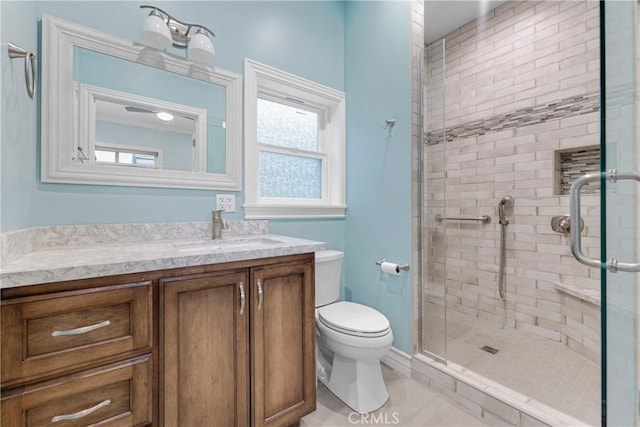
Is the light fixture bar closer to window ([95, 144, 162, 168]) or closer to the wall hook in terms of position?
window ([95, 144, 162, 168])

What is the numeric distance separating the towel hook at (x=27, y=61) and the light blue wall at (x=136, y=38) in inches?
1.0

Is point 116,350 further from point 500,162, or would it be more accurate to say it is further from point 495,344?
point 500,162

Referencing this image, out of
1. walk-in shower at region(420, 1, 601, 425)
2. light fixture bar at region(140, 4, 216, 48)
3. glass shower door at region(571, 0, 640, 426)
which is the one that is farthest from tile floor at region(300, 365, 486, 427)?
light fixture bar at region(140, 4, 216, 48)

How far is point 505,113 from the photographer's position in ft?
7.82

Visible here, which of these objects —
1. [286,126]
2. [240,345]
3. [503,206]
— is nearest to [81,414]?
[240,345]

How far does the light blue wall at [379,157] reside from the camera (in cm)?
186

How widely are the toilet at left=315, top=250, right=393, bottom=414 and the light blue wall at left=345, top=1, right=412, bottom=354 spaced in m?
0.35

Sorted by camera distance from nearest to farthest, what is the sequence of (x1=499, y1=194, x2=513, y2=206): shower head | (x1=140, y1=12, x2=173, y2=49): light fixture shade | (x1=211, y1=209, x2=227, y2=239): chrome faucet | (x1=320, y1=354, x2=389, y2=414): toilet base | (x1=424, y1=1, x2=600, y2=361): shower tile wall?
(x1=140, y1=12, x2=173, y2=49): light fixture shade → (x1=320, y1=354, x2=389, y2=414): toilet base → (x1=211, y1=209, x2=227, y2=239): chrome faucet → (x1=424, y1=1, x2=600, y2=361): shower tile wall → (x1=499, y1=194, x2=513, y2=206): shower head

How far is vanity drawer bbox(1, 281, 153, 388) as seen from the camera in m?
0.74

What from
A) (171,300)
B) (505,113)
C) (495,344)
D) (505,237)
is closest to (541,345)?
(495,344)

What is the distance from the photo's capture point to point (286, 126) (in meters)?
2.16

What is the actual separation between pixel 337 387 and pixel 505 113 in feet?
8.29

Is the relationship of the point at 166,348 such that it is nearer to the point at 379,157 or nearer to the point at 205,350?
the point at 205,350

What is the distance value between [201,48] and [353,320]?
1.75m
